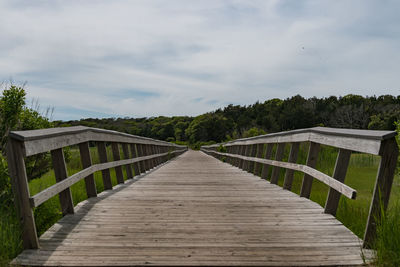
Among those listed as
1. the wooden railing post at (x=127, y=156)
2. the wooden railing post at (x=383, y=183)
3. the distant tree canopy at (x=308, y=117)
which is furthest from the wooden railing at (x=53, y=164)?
the distant tree canopy at (x=308, y=117)

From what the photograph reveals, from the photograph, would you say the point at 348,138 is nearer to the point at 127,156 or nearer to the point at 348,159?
the point at 348,159

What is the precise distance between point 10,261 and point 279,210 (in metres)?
2.60

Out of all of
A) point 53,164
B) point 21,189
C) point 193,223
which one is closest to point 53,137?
point 53,164

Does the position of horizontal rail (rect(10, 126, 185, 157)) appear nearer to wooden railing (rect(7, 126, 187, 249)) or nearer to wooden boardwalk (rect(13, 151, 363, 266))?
wooden railing (rect(7, 126, 187, 249))

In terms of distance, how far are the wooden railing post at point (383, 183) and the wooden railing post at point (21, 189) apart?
96.8 inches

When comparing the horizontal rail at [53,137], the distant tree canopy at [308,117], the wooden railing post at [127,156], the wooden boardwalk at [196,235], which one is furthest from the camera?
the distant tree canopy at [308,117]

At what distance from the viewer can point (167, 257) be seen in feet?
7.27

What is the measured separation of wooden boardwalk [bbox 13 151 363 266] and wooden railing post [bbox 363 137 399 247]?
199mm

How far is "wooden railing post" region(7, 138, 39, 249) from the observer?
2252 millimetres

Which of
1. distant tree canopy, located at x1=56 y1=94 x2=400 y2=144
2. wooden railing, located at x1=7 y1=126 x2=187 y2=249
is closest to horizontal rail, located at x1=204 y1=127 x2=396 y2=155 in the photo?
wooden railing, located at x1=7 y1=126 x2=187 y2=249

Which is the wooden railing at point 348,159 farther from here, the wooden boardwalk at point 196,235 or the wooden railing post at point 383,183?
the wooden boardwalk at point 196,235

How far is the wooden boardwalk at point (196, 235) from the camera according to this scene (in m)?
2.21

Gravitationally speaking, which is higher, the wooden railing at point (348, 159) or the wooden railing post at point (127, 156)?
the wooden railing at point (348, 159)

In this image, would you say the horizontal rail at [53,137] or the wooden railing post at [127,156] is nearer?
the horizontal rail at [53,137]
